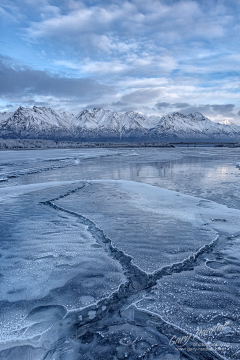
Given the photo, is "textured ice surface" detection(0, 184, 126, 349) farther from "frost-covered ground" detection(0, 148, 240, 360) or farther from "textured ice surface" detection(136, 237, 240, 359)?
"textured ice surface" detection(136, 237, 240, 359)

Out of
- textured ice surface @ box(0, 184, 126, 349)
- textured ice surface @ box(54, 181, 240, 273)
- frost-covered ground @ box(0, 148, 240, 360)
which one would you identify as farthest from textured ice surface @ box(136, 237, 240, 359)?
textured ice surface @ box(0, 184, 126, 349)

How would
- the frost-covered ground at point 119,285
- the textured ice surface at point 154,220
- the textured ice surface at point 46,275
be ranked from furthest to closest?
1. the textured ice surface at point 154,220
2. the textured ice surface at point 46,275
3. the frost-covered ground at point 119,285

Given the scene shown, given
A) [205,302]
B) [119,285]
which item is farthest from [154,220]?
[205,302]

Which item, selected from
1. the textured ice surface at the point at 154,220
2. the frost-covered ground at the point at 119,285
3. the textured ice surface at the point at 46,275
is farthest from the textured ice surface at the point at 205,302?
the textured ice surface at the point at 46,275

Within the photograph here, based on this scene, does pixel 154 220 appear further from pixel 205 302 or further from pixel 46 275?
pixel 46 275

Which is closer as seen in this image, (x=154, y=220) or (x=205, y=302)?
(x=205, y=302)

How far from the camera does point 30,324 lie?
2.52 meters

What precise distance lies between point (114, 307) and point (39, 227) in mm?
3218

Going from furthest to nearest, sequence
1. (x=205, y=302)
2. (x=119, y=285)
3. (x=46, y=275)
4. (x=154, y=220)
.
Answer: (x=154, y=220), (x=46, y=275), (x=119, y=285), (x=205, y=302)

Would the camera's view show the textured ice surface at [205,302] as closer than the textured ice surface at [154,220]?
Yes

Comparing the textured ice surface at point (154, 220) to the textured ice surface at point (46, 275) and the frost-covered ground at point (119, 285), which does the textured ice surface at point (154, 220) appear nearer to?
the frost-covered ground at point (119, 285)

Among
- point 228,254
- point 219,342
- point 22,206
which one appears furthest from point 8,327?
point 22,206

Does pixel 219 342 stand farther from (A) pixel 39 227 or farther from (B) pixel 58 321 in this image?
(A) pixel 39 227

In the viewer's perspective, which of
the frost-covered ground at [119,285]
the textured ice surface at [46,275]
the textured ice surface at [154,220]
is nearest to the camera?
the frost-covered ground at [119,285]
